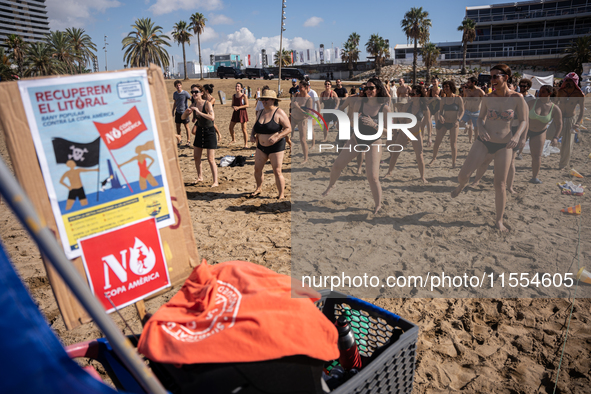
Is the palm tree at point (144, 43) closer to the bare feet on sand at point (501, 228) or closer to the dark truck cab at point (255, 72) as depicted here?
the dark truck cab at point (255, 72)

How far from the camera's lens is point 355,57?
229 ft

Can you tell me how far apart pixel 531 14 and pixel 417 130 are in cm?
7594

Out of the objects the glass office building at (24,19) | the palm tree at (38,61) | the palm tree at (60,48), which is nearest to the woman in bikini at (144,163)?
the palm tree at (38,61)

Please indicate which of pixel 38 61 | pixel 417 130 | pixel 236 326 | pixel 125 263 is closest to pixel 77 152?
pixel 125 263

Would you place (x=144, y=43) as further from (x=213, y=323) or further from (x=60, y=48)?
(x=213, y=323)

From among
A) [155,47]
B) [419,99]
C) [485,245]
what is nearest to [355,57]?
[155,47]

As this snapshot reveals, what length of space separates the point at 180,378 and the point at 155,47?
59.5m

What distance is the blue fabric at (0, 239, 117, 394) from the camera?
0.79 m

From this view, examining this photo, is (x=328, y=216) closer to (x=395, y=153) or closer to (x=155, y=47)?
(x=395, y=153)

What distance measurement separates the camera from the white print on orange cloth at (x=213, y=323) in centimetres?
121

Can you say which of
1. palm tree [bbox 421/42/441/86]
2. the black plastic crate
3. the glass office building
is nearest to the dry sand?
the black plastic crate

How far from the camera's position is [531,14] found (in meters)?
63.8

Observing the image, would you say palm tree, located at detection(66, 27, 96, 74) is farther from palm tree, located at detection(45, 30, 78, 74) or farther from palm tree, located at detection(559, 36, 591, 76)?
palm tree, located at detection(559, 36, 591, 76)

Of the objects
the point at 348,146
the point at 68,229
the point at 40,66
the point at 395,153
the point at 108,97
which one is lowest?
the point at 395,153
